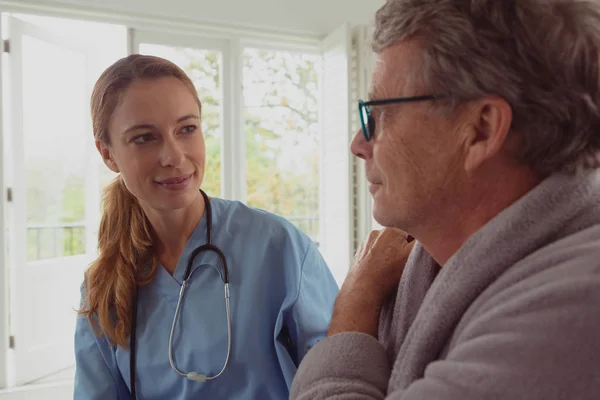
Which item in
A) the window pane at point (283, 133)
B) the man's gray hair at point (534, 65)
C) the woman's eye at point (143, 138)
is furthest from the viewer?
the window pane at point (283, 133)

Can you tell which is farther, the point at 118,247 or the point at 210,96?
the point at 210,96

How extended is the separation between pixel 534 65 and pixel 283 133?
123 inches

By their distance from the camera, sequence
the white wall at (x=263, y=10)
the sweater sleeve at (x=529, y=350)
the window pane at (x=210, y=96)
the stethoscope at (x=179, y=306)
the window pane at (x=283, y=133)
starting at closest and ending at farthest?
the sweater sleeve at (x=529, y=350) < the stethoscope at (x=179, y=306) < the white wall at (x=263, y=10) < the window pane at (x=210, y=96) < the window pane at (x=283, y=133)

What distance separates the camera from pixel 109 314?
4.01 ft

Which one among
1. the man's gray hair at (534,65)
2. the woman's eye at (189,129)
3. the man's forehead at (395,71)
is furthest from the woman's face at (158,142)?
the man's gray hair at (534,65)

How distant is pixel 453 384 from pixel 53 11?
3.06 m

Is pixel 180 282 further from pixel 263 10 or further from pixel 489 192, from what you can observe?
pixel 263 10

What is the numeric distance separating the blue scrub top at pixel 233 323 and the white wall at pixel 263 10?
7.32ft

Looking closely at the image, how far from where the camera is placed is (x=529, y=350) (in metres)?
0.49

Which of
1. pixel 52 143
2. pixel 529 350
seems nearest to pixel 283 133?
pixel 52 143

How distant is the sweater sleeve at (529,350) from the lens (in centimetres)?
47

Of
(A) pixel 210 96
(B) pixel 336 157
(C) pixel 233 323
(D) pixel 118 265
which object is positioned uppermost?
(A) pixel 210 96

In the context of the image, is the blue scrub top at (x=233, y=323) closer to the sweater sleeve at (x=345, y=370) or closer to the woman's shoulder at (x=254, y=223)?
the woman's shoulder at (x=254, y=223)

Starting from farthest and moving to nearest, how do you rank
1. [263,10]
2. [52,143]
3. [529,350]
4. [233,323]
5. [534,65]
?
[263,10] < [52,143] < [233,323] < [534,65] < [529,350]
